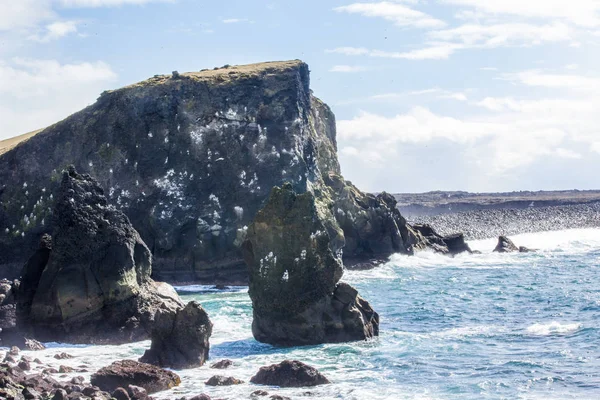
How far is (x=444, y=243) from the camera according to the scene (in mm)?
79125

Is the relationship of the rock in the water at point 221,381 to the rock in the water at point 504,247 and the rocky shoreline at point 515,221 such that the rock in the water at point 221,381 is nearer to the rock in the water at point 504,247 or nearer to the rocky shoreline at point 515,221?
the rock in the water at point 504,247

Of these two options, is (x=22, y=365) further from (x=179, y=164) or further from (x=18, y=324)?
(x=179, y=164)

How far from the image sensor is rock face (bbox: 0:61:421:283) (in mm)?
57938

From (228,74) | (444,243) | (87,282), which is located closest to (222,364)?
(87,282)

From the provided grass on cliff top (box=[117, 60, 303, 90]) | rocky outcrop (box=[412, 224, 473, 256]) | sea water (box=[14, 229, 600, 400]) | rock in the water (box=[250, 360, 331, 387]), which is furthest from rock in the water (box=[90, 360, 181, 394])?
rocky outcrop (box=[412, 224, 473, 256])

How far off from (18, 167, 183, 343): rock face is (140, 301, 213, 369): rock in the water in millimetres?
4259

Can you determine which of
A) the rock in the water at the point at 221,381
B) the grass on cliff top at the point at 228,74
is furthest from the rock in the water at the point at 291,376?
the grass on cliff top at the point at 228,74

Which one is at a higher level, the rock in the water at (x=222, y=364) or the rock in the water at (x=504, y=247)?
the rock in the water at (x=504, y=247)

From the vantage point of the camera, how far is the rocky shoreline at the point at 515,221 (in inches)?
4409

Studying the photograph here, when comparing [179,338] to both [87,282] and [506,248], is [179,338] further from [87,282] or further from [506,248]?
[506,248]

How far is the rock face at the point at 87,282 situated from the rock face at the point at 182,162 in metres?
23.3

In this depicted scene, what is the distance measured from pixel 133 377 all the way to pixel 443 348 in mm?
12552

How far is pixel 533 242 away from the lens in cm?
9600

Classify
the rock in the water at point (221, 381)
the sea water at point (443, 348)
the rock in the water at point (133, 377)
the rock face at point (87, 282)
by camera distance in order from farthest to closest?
the rock face at point (87, 282) → the rock in the water at point (221, 381) → the sea water at point (443, 348) → the rock in the water at point (133, 377)
